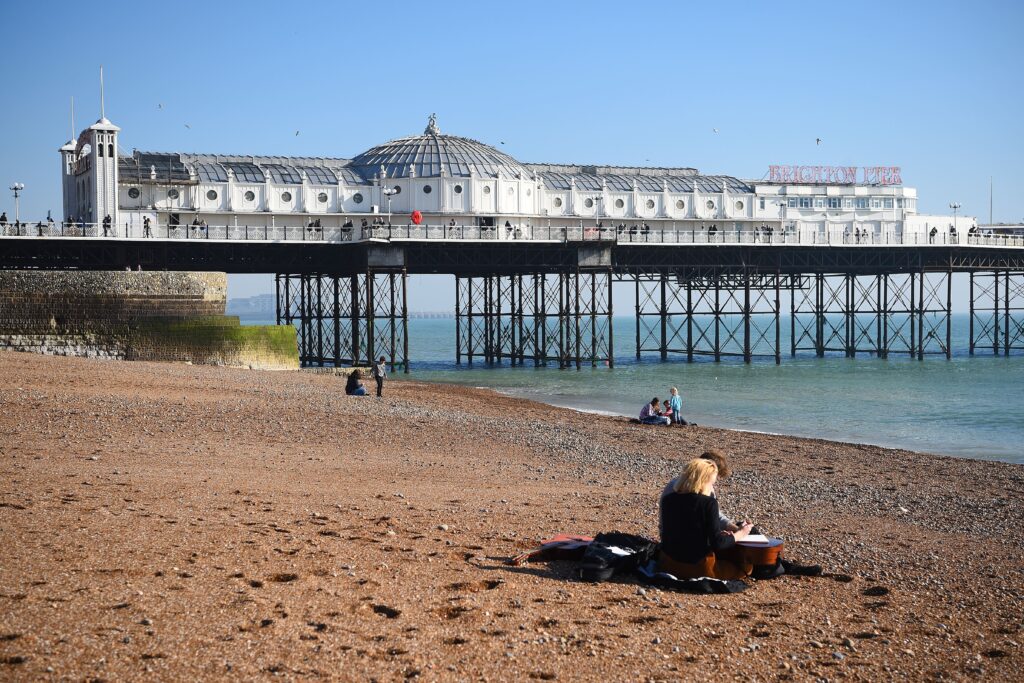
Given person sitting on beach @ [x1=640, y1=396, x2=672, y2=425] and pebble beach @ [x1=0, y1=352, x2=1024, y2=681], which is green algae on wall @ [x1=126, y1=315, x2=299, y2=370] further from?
pebble beach @ [x1=0, y1=352, x2=1024, y2=681]

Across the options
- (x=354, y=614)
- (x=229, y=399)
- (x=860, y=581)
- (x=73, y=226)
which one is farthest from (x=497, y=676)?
(x=73, y=226)

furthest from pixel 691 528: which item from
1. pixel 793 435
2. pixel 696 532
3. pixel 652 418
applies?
pixel 793 435

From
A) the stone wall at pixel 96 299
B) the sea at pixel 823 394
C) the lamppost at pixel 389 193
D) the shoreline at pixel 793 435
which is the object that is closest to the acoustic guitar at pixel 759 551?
the shoreline at pixel 793 435

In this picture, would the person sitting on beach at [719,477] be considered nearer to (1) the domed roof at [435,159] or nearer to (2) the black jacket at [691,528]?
(2) the black jacket at [691,528]

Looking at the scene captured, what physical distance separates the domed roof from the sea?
10.2 metres

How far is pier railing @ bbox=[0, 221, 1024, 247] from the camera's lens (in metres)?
46.9

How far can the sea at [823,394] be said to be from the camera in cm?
3056

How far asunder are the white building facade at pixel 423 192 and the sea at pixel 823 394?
24.8ft

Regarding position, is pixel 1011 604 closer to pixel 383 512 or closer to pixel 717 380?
pixel 383 512

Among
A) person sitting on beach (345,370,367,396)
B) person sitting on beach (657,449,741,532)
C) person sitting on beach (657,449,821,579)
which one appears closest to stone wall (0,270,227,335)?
person sitting on beach (345,370,367,396)

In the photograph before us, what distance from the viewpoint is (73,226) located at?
45125 millimetres

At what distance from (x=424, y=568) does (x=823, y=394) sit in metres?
35.9

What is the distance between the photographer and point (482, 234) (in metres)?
53.3

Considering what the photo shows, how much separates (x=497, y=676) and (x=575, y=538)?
130 inches
